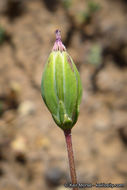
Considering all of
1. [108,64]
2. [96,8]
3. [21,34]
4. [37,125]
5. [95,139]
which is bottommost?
[95,139]

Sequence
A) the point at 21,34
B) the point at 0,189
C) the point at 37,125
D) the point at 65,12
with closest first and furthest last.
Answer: the point at 0,189 → the point at 37,125 → the point at 21,34 → the point at 65,12

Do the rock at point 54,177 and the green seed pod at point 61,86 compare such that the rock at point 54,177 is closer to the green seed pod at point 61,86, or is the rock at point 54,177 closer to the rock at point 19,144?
the rock at point 19,144

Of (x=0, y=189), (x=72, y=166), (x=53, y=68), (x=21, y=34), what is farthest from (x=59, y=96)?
(x=21, y=34)

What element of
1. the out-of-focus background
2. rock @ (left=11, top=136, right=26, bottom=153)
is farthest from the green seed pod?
rock @ (left=11, top=136, right=26, bottom=153)

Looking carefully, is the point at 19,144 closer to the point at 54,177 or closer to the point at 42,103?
the point at 54,177

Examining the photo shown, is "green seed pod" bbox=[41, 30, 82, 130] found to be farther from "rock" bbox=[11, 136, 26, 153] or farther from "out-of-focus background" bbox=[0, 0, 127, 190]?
"rock" bbox=[11, 136, 26, 153]

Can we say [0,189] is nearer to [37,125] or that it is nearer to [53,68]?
[37,125]
